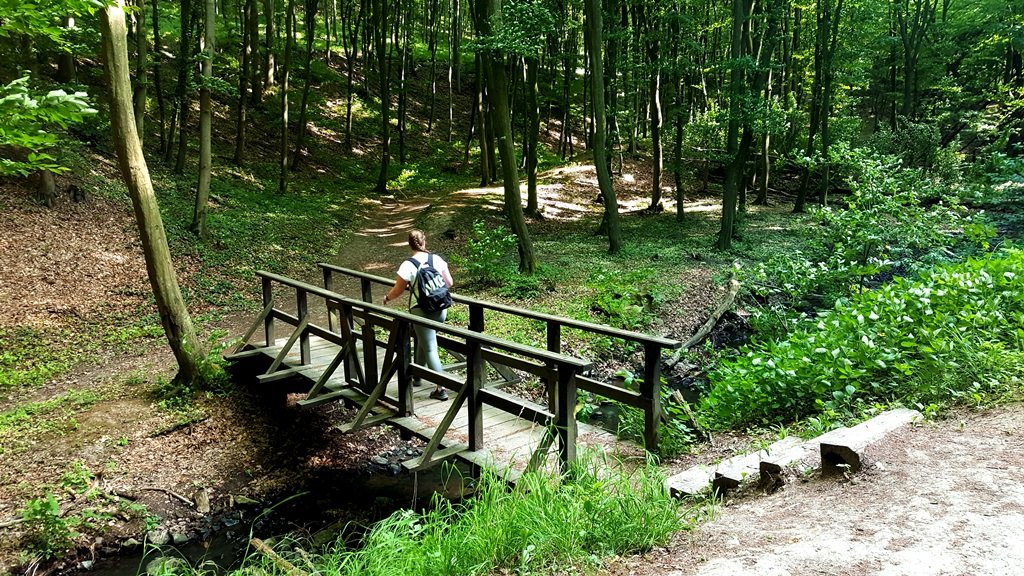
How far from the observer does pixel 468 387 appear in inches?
210

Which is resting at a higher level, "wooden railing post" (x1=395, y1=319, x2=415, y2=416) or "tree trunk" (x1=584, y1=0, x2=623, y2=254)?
"tree trunk" (x1=584, y1=0, x2=623, y2=254)

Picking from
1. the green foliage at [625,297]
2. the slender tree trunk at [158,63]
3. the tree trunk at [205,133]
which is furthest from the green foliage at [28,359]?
Result: the green foliage at [625,297]

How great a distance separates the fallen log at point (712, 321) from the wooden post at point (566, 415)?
235 inches

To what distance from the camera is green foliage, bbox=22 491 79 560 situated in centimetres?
525

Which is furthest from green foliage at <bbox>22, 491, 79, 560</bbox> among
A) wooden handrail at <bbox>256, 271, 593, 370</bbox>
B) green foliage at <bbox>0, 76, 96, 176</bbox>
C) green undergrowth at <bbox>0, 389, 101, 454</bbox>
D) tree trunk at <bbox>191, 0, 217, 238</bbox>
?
tree trunk at <bbox>191, 0, 217, 238</bbox>

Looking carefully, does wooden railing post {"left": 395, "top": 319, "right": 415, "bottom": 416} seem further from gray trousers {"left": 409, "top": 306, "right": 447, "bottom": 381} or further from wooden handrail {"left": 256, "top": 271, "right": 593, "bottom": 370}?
gray trousers {"left": 409, "top": 306, "right": 447, "bottom": 381}

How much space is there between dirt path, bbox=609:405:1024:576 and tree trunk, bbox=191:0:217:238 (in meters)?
13.4

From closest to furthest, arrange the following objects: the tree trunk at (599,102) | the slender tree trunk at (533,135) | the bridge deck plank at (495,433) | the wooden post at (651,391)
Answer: the wooden post at (651,391)
the bridge deck plank at (495,433)
the tree trunk at (599,102)
the slender tree trunk at (533,135)

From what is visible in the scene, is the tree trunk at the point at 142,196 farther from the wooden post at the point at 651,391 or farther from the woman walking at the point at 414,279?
the wooden post at the point at 651,391

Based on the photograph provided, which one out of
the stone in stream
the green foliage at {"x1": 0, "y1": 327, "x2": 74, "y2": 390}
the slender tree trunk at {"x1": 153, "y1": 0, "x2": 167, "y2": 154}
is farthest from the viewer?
the slender tree trunk at {"x1": 153, "y1": 0, "x2": 167, "y2": 154}

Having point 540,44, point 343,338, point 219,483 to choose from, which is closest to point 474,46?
point 540,44

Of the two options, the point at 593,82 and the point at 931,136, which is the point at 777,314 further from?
the point at 931,136

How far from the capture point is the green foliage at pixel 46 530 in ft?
17.2

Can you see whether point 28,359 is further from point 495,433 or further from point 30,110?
point 495,433
